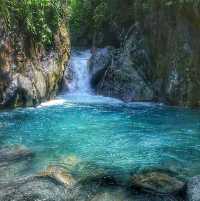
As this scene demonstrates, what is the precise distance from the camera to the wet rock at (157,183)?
841 cm

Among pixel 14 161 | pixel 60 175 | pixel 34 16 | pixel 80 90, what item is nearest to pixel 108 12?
pixel 80 90

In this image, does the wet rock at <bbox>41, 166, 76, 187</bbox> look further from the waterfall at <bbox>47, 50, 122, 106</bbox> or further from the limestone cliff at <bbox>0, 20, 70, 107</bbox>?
the waterfall at <bbox>47, 50, 122, 106</bbox>

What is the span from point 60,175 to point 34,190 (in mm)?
902

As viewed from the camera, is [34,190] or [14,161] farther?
[14,161]

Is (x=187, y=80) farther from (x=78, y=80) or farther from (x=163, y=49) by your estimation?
(x=78, y=80)

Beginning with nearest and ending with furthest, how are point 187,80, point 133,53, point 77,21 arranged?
point 187,80, point 133,53, point 77,21

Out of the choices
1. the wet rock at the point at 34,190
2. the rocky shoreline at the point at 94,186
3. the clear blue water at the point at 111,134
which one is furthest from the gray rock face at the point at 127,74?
the wet rock at the point at 34,190

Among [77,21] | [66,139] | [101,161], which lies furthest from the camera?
[77,21]

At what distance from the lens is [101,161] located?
403 inches

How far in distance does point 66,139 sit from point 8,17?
6243mm

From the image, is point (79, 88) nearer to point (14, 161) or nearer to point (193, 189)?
point (14, 161)

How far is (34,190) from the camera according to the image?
8.29m

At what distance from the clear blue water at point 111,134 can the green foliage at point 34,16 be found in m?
2.99

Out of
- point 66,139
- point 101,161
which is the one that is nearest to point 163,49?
point 66,139
